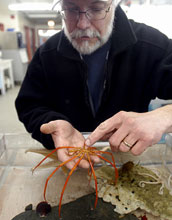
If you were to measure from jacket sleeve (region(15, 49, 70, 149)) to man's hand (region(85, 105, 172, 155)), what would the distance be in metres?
0.30

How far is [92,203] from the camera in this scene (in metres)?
0.69

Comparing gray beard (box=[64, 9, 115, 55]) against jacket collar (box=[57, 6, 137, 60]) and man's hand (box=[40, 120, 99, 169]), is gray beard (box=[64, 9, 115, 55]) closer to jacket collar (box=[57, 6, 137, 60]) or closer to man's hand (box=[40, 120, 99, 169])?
jacket collar (box=[57, 6, 137, 60])

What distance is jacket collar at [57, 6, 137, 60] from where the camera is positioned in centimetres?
96

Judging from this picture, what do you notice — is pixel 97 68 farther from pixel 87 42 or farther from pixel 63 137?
pixel 63 137

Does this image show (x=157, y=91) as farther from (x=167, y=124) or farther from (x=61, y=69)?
(x=61, y=69)

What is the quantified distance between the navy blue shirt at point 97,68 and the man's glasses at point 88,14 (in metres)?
0.21

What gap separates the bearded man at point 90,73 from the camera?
869mm

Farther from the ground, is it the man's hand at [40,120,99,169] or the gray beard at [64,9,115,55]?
the gray beard at [64,9,115,55]

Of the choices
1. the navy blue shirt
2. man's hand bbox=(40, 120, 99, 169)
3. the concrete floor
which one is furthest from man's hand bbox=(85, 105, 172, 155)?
the concrete floor

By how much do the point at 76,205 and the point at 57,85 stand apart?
2.26 ft

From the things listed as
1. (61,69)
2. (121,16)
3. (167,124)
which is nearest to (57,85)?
(61,69)

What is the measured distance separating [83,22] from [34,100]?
51 centimetres

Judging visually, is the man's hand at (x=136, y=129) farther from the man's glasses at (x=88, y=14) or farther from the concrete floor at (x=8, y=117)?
the concrete floor at (x=8, y=117)

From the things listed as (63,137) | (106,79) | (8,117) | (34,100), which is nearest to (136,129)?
(63,137)
